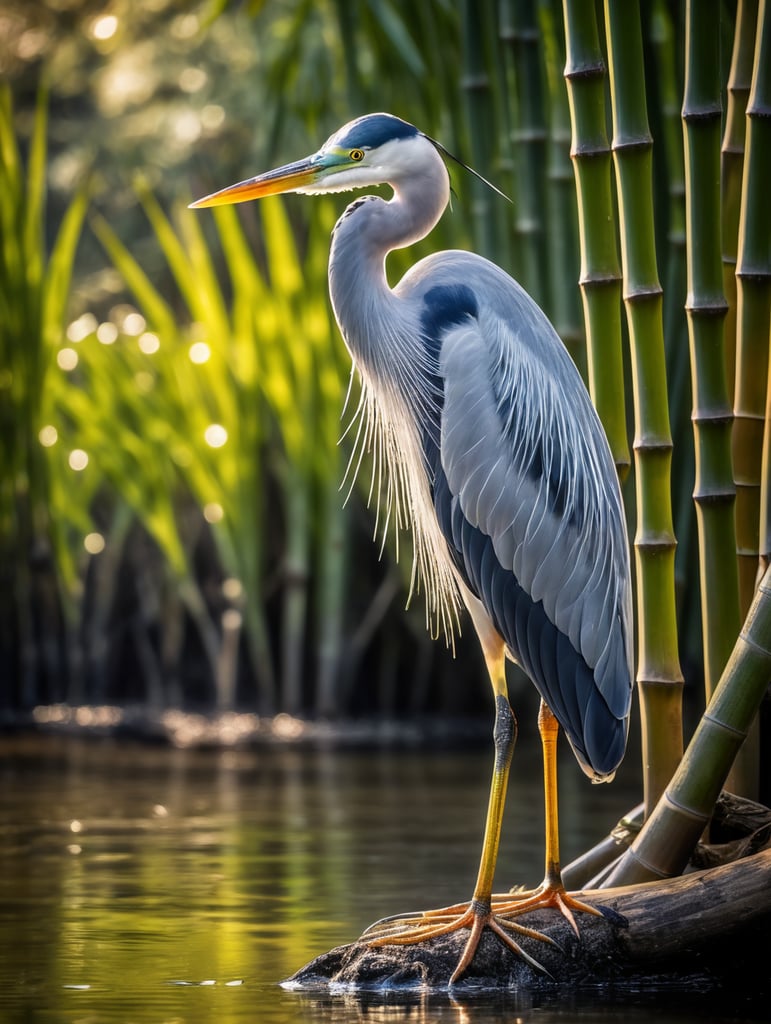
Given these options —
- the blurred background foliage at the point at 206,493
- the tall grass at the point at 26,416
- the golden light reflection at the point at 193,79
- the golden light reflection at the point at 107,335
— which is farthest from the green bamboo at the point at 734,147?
the golden light reflection at the point at 193,79

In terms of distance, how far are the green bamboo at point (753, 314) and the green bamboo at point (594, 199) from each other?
0.27 meters

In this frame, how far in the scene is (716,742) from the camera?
3.49 metres

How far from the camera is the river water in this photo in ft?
10.6

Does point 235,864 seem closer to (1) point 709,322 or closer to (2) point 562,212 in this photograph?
(2) point 562,212

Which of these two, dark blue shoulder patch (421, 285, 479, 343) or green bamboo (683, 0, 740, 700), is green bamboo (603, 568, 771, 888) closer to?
green bamboo (683, 0, 740, 700)

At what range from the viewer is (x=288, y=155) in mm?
10883

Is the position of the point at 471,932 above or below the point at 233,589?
below

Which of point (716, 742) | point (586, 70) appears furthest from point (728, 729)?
point (586, 70)

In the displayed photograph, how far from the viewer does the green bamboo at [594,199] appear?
12.2 ft

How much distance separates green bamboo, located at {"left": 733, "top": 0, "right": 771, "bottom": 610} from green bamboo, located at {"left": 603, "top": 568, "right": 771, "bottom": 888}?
293 mm

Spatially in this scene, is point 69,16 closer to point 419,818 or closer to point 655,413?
point 419,818

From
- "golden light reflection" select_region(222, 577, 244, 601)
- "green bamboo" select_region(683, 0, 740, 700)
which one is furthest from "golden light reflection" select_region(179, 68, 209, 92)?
"green bamboo" select_region(683, 0, 740, 700)

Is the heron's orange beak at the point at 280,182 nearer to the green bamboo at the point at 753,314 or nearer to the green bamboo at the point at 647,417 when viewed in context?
the green bamboo at the point at 647,417

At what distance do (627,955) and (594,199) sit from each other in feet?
5.09
